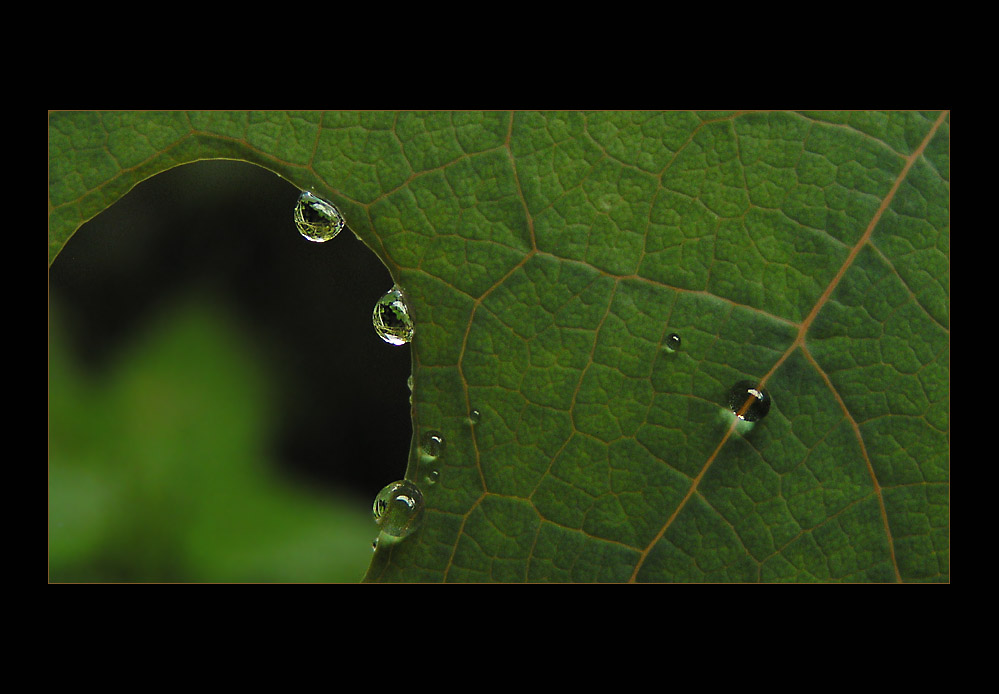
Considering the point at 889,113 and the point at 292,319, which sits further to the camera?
the point at 292,319

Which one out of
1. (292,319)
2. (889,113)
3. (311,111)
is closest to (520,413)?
(292,319)

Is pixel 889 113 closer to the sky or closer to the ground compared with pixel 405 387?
closer to the sky

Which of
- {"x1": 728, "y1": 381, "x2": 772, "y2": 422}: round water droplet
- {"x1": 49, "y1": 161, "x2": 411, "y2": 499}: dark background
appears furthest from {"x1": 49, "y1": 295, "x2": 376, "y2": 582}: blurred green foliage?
{"x1": 728, "y1": 381, "x2": 772, "y2": 422}: round water droplet

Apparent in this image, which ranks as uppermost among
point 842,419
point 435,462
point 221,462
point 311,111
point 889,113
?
point 889,113

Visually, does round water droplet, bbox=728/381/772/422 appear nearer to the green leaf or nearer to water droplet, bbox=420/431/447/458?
the green leaf

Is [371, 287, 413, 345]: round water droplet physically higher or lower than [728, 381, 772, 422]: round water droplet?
lower

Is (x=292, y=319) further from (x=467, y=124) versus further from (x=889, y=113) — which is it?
(x=889, y=113)

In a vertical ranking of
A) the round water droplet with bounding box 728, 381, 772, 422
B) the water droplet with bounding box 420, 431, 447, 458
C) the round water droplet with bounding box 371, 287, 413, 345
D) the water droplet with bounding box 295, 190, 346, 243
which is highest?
the water droplet with bounding box 295, 190, 346, 243
